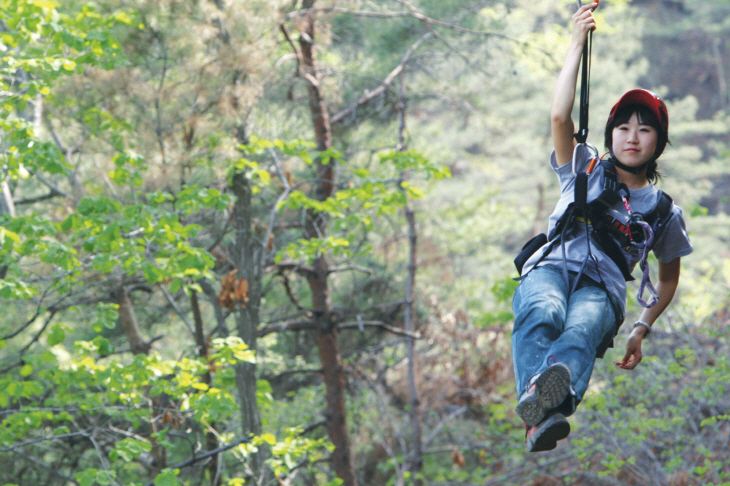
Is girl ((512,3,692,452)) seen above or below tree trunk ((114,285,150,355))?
above

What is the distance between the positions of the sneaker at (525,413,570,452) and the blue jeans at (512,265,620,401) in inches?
6.5

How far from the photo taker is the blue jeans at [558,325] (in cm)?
250

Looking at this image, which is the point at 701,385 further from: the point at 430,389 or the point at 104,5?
the point at 104,5

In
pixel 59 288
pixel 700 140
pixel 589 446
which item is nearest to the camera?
pixel 59 288

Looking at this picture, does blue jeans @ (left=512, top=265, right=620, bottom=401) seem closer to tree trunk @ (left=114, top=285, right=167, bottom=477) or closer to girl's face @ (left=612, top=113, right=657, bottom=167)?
girl's face @ (left=612, top=113, right=657, bottom=167)

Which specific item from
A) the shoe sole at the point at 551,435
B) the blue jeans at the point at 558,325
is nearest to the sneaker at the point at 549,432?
the shoe sole at the point at 551,435

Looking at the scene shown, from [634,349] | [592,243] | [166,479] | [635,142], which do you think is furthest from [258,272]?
[635,142]

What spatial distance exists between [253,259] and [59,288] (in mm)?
1943

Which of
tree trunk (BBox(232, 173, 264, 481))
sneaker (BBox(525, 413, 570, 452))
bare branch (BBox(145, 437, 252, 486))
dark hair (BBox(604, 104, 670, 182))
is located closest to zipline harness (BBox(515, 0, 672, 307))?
dark hair (BBox(604, 104, 670, 182))

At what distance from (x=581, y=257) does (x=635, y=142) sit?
1.76 feet

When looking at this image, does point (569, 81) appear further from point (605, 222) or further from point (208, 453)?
point (208, 453)

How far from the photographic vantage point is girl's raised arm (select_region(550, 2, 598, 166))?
2727mm

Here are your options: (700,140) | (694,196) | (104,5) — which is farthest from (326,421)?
(700,140)

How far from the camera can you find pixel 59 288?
5.13 m
